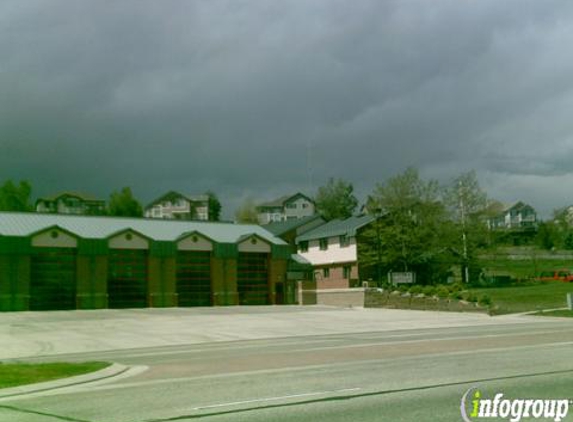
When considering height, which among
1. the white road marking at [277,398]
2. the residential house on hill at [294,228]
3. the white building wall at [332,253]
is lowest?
the white road marking at [277,398]

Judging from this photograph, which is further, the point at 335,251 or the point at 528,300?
the point at 335,251

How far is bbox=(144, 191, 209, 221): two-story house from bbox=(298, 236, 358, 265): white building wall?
79705mm

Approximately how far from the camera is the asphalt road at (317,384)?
417 inches

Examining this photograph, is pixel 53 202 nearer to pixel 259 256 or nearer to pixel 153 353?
pixel 259 256

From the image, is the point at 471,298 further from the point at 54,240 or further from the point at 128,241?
the point at 54,240

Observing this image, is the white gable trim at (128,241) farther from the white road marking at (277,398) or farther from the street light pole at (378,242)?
the white road marking at (277,398)

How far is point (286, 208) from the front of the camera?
16212 cm

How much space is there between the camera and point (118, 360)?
70.7 ft

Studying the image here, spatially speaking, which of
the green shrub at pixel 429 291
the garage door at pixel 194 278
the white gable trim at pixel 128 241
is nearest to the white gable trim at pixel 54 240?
the white gable trim at pixel 128 241

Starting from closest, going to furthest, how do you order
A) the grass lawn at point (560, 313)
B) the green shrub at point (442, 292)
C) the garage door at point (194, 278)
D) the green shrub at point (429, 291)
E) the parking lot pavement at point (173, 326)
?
the parking lot pavement at point (173, 326) < the grass lawn at point (560, 313) < the green shrub at point (442, 292) < the green shrub at point (429, 291) < the garage door at point (194, 278)

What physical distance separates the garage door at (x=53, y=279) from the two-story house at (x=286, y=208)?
102m

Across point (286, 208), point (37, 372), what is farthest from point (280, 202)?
point (37, 372)

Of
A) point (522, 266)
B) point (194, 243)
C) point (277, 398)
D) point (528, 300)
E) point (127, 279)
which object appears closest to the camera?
point (277, 398)

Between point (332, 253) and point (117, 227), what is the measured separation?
26.1 meters
